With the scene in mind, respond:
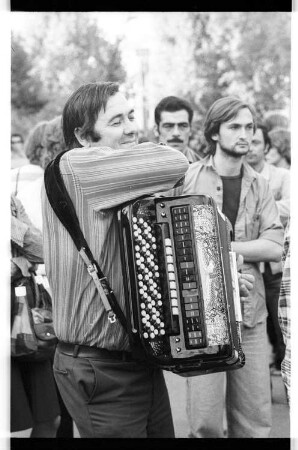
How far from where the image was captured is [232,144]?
13.1 ft

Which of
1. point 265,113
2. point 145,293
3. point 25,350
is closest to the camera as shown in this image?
point 145,293

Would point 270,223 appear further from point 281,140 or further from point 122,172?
point 122,172

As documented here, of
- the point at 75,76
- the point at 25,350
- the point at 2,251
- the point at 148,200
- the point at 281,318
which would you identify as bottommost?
the point at 25,350

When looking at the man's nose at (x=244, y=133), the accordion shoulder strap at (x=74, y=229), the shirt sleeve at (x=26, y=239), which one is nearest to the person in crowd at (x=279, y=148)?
the man's nose at (x=244, y=133)

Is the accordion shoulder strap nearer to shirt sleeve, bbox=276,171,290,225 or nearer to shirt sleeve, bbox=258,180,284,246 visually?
shirt sleeve, bbox=258,180,284,246

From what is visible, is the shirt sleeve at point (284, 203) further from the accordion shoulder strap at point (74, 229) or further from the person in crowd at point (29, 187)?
the accordion shoulder strap at point (74, 229)

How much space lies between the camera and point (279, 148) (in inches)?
191

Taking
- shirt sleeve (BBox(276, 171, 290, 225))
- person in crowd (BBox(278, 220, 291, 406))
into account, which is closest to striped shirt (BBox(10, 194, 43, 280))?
person in crowd (BBox(278, 220, 291, 406))

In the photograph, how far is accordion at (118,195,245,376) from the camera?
8.81 ft

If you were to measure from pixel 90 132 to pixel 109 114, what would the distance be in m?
0.09

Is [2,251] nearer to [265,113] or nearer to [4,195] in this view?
[4,195]

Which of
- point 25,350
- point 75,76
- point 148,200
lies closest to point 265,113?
point 75,76

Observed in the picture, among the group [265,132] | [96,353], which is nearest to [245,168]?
[265,132]

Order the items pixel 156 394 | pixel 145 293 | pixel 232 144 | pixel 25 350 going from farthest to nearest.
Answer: pixel 232 144, pixel 25 350, pixel 156 394, pixel 145 293
